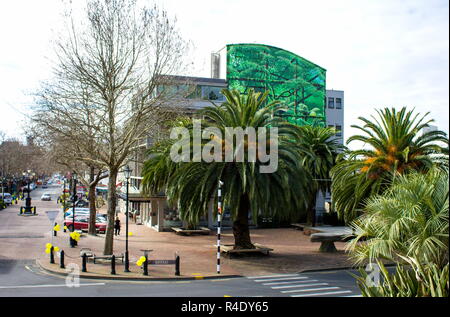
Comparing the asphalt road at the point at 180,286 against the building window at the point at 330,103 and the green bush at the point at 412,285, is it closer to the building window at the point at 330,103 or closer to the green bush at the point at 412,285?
the green bush at the point at 412,285

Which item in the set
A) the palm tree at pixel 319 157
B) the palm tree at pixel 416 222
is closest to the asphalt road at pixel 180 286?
the palm tree at pixel 416 222

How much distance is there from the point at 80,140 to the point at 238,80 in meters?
28.4

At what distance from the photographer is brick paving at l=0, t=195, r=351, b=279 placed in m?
22.9

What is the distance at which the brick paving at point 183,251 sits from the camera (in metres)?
22.9

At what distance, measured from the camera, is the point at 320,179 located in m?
41.3

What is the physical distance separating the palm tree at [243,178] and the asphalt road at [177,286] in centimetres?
441

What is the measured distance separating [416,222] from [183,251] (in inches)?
885

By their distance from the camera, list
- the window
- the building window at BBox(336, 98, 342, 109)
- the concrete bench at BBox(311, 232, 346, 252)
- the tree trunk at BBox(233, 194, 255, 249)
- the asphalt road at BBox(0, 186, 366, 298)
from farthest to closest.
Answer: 1. the building window at BBox(336, 98, 342, 109)
2. the window
3. the concrete bench at BBox(311, 232, 346, 252)
4. the tree trunk at BBox(233, 194, 255, 249)
5. the asphalt road at BBox(0, 186, 366, 298)

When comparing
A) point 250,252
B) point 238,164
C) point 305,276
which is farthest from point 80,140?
point 305,276

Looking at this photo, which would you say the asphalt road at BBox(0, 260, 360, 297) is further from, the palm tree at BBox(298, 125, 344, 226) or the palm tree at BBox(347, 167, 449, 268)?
the palm tree at BBox(298, 125, 344, 226)

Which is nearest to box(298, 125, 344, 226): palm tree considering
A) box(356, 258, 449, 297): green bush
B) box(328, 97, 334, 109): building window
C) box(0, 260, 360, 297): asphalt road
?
box(328, 97, 334, 109): building window

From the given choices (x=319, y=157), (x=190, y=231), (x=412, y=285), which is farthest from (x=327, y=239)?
(x=412, y=285)

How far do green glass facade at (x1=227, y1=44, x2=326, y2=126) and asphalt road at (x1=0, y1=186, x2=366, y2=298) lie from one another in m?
31.4

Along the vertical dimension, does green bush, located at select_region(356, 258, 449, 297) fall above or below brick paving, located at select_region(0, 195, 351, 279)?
above
